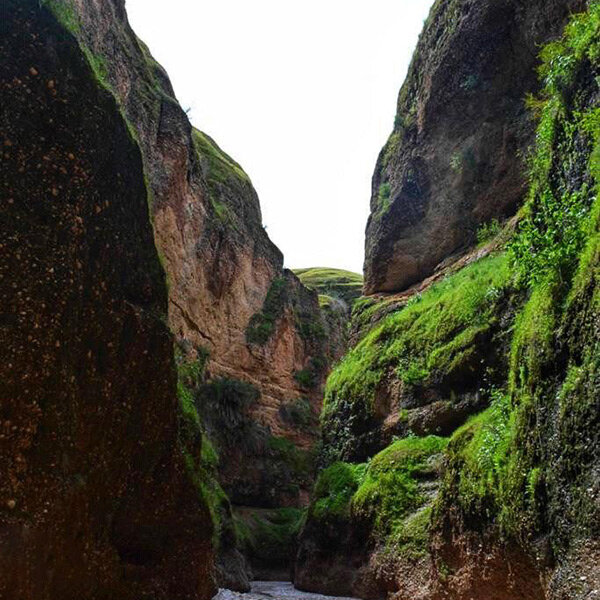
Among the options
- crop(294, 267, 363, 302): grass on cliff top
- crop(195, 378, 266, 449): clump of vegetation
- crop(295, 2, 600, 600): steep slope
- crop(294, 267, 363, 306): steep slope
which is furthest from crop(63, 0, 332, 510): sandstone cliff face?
crop(294, 267, 363, 302): grass on cliff top

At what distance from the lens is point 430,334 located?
15219 millimetres

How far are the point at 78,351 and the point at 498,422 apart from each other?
21.9 feet

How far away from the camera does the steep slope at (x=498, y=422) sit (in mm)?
6574

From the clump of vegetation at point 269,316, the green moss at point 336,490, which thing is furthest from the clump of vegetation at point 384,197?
the clump of vegetation at point 269,316

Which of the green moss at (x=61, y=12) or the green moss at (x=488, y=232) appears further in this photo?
the green moss at (x=488, y=232)

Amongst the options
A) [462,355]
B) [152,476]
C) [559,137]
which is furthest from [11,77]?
[462,355]

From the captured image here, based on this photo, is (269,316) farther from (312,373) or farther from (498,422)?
(498,422)

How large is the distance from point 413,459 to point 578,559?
7.34 meters

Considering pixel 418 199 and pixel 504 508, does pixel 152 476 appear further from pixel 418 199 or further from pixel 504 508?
pixel 418 199

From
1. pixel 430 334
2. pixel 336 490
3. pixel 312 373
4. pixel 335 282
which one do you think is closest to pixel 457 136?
pixel 430 334

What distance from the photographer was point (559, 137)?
9.33 m

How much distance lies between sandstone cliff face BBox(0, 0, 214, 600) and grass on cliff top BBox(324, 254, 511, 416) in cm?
722

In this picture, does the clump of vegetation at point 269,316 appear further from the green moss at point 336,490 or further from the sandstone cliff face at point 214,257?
the green moss at point 336,490

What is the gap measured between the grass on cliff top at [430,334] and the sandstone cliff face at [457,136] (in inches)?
124
